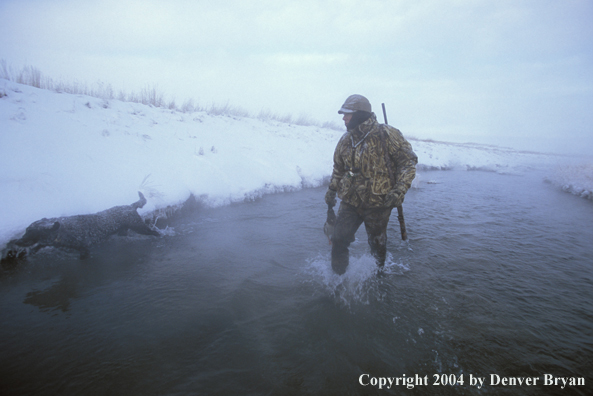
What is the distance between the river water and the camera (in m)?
2.10

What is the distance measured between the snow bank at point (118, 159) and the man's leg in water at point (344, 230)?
4015mm

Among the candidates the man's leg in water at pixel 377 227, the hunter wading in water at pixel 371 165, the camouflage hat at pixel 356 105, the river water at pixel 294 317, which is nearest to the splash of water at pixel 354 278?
the river water at pixel 294 317

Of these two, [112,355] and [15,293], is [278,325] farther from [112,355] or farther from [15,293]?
A: [15,293]

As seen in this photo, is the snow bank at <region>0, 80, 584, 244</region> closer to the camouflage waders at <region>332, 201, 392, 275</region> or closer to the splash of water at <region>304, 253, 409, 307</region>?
the splash of water at <region>304, 253, 409, 307</region>

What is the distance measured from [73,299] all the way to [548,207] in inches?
438

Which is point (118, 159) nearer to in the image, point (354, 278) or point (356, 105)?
point (356, 105)

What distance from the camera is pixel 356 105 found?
2.87 metres

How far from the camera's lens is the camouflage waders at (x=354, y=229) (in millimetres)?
3051

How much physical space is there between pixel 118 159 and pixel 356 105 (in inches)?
232

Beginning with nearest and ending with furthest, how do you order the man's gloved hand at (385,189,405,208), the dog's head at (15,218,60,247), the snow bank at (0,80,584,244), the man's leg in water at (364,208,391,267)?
the man's gloved hand at (385,189,405,208) → the man's leg in water at (364,208,391,267) → the dog's head at (15,218,60,247) → the snow bank at (0,80,584,244)

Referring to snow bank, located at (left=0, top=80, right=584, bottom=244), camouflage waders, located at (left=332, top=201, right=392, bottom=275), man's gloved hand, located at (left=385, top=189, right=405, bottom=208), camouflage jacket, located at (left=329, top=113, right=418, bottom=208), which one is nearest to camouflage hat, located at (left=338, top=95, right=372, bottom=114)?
camouflage jacket, located at (left=329, top=113, right=418, bottom=208)

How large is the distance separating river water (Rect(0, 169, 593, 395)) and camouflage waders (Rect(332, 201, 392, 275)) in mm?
352

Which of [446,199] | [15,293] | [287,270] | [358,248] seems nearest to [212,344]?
[287,270]

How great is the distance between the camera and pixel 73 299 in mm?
3076
